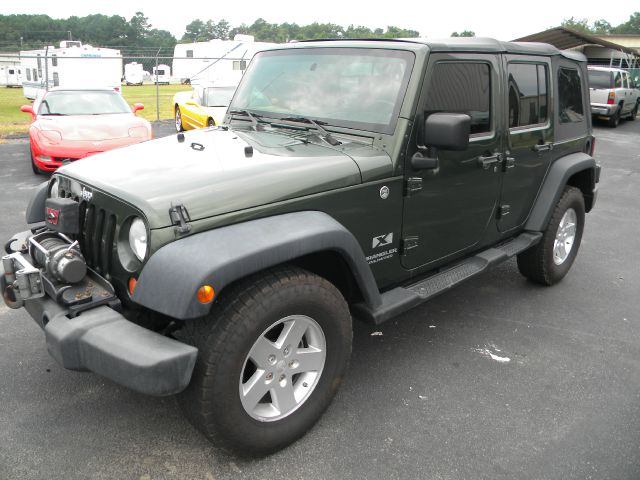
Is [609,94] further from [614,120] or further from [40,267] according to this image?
[40,267]

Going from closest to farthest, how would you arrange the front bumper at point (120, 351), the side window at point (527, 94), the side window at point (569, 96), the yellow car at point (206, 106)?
the front bumper at point (120, 351)
the side window at point (527, 94)
the side window at point (569, 96)
the yellow car at point (206, 106)

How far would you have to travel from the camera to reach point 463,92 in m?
3.51

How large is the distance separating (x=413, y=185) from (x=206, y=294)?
59.2 inches

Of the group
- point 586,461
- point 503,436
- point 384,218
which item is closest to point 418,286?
point 384,218

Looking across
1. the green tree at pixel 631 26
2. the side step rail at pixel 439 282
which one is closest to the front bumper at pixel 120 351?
the side step rail at pixel 439 282

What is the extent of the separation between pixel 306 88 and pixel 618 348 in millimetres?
2833

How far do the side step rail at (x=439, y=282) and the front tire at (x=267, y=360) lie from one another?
25 cm

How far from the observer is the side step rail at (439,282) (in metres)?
3.03

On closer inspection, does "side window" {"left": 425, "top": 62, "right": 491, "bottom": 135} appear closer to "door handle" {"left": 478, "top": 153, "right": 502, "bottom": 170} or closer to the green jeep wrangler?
the green jeep wrangler

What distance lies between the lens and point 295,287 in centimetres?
251

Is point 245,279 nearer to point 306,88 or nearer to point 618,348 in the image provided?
point 306,88

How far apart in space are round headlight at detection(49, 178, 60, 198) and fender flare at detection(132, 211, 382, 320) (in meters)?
1.25

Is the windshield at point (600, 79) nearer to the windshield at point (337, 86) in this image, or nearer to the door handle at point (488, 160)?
the door handle at point (488, 160)

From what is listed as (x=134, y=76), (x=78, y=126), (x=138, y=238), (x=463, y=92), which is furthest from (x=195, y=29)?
(x=138, y=238)
